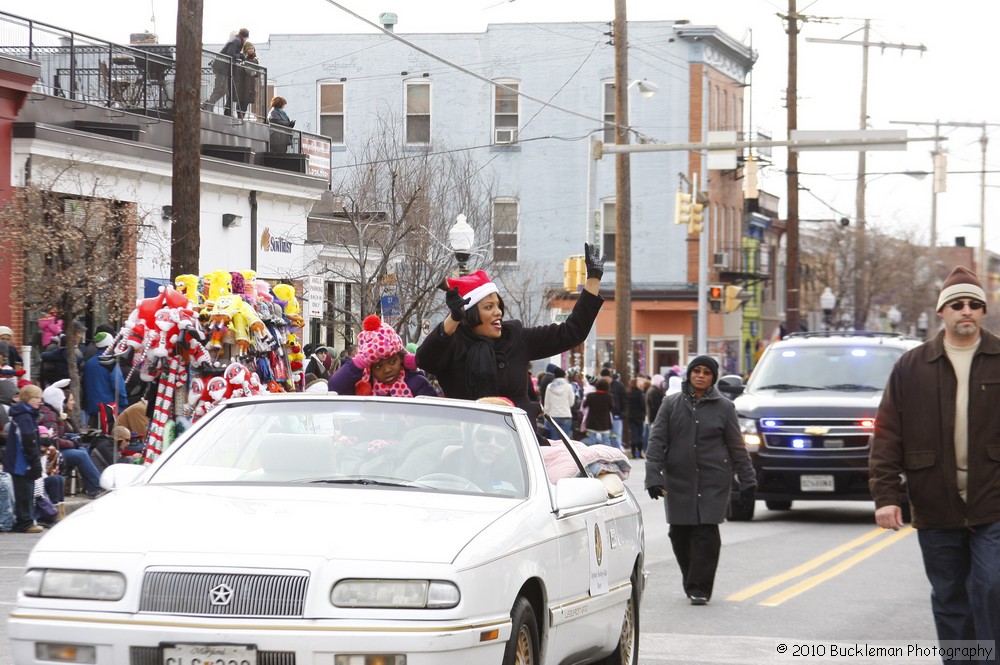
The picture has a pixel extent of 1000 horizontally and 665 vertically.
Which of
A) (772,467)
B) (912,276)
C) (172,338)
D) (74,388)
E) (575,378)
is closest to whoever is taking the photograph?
(172,338)

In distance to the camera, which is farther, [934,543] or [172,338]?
[172,338]

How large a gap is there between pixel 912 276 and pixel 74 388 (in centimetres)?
6849

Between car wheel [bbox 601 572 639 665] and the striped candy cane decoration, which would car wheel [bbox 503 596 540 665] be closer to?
car wheel [bbox 601 572 639 665]

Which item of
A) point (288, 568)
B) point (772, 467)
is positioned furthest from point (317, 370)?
point (288, 568)

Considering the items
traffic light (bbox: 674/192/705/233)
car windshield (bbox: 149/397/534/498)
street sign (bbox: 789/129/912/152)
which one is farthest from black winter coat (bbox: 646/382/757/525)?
traffic light (bbox: 674/192/705/233)

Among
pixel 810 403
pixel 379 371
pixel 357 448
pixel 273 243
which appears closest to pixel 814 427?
pixel 810 403

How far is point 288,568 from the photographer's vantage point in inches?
225

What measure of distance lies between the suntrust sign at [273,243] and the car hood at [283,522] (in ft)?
77.3

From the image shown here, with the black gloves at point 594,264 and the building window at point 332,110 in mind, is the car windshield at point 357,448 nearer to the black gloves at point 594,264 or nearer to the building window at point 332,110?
the black gloves at point 594,264

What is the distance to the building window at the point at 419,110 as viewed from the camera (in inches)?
2031

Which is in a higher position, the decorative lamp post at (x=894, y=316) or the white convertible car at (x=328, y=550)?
the white convertible car at (x=328, y=550)

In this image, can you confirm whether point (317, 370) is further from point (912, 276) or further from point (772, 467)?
point (912, 276)

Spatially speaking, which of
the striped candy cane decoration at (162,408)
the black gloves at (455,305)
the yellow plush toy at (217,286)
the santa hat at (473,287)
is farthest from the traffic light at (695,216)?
the black gloves at (455,305)

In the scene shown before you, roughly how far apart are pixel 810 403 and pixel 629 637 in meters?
10.9
